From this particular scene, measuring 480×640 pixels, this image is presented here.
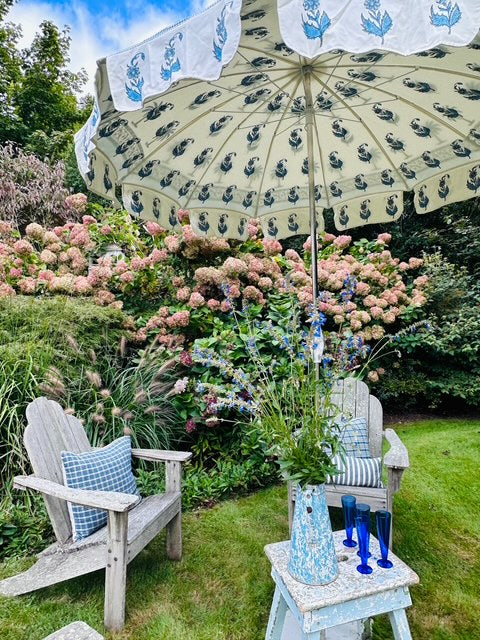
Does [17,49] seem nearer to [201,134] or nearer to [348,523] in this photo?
[201,134]

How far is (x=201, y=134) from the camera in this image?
88.1 inches

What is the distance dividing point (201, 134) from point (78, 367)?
1.94 meters

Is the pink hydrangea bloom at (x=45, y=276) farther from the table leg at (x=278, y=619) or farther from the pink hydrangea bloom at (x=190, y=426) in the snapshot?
the table leg at (x=278, y=619)

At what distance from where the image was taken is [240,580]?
2068 millimetres

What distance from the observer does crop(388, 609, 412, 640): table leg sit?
132 cm

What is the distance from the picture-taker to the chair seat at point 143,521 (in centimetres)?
184

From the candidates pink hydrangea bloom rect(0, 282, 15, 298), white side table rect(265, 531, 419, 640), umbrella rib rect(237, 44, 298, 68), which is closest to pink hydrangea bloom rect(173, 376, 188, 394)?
white side table rect(265, 531, 419, 640)

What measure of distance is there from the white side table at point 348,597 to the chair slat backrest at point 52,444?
1115 mm

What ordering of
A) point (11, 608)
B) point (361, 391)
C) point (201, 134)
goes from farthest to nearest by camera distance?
point (361, 391) → point (201, 134) → point (11, 608)

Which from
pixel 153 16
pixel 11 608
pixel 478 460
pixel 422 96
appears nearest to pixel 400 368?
pixel 478 460

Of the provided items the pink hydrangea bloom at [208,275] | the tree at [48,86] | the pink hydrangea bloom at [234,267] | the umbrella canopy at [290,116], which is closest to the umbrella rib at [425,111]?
the umbrella canopy at [290,116]

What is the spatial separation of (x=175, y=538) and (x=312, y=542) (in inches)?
46.4

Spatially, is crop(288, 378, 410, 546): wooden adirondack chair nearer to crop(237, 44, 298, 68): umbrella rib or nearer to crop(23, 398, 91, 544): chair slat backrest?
crop(23, 398, 91, 544): chair slat backrest

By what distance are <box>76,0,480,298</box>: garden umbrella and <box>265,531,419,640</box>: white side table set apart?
5.12 feet
